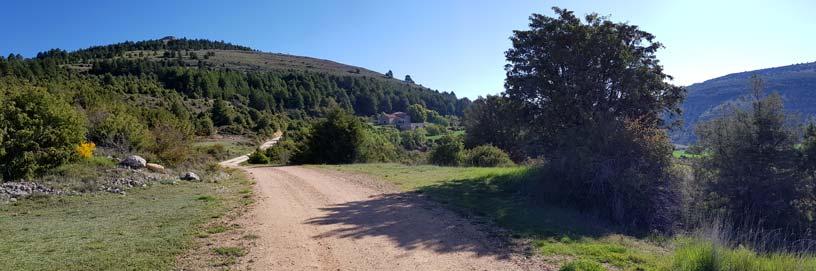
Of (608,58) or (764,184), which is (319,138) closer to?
(608,58)

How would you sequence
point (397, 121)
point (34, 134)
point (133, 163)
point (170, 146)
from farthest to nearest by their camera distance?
point (397, 121), point (170, 146), point (133, 163), point (34, 134)

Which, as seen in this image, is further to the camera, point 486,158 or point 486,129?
point 486,129

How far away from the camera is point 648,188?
1204cm

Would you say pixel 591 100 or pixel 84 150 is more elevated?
pixel 591 100

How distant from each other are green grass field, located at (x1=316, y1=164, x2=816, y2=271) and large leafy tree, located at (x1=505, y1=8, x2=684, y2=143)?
120 inches

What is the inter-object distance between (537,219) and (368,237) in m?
4.19

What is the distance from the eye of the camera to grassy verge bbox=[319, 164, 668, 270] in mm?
7363

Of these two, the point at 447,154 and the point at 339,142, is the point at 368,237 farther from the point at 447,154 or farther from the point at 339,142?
the point at 447,154

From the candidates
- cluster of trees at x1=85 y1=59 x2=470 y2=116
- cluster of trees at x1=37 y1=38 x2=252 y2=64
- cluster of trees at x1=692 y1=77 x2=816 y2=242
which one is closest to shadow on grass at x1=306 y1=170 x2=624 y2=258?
cluster of trees at x1=692 y1=77 x2=816 y2=242

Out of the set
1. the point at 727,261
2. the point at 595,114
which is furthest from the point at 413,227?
the point at 595,114

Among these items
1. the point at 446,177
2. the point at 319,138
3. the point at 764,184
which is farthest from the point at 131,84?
the point at 764,184

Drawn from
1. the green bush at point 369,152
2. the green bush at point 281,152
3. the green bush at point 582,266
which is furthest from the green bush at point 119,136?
the green bush at point 582,266

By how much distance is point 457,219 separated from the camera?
10.1m

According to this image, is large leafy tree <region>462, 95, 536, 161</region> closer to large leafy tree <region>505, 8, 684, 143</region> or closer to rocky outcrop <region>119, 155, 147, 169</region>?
large leafy tree <region>505, 8, 684, 143</region>
